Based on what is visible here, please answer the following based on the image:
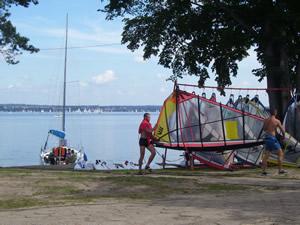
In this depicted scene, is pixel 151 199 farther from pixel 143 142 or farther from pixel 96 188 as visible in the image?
pixel 143 142

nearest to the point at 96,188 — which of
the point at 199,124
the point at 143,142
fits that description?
the point at 143,142

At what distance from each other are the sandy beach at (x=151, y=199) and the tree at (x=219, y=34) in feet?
22.3

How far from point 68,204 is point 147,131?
703 centimetres

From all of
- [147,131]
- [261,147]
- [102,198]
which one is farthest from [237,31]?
[102,198]

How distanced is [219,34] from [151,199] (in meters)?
12.5

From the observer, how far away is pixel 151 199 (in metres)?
11.4

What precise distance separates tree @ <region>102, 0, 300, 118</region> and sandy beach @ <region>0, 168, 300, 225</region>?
6.81 m

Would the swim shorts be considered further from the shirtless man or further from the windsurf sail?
the windsurf sail

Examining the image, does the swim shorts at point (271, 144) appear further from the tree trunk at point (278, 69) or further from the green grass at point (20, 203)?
the green grass at point (20, 203)

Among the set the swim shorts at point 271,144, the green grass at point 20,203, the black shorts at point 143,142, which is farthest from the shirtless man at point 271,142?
the green grass at point 20,203

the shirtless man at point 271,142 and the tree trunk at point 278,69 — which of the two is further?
the tree trunk at point 278,69

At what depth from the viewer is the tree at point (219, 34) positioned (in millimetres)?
21125

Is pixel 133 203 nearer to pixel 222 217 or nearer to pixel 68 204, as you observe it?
pixel 68 204

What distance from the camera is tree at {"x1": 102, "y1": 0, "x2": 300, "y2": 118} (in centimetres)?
2112
